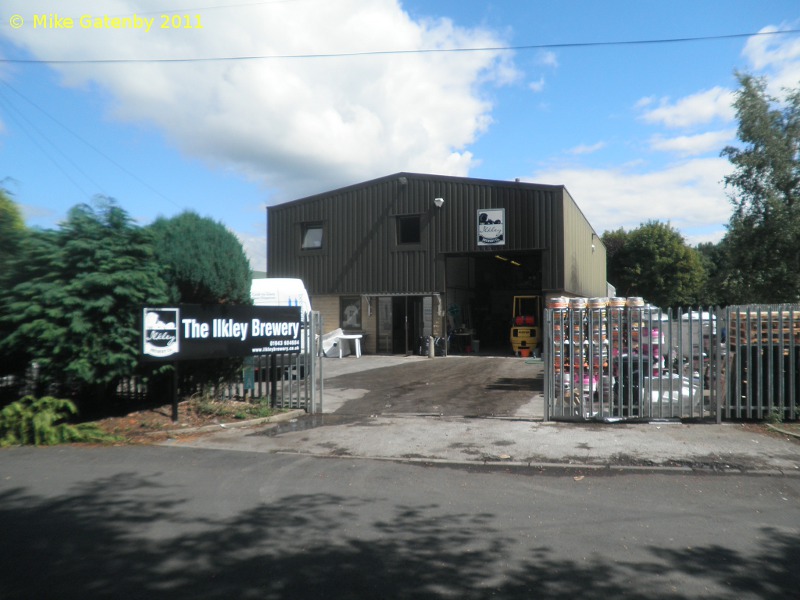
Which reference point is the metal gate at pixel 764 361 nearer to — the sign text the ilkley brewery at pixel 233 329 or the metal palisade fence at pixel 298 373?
the metal palisade fence at pixel 298 373

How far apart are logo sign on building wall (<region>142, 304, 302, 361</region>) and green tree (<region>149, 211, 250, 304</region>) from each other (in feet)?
1.76

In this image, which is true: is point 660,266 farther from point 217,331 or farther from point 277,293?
point 217,331

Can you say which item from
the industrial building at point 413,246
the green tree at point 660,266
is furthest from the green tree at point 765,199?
the green tree at point 660,266

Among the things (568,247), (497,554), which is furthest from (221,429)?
(568,247)

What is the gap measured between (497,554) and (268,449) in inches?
190

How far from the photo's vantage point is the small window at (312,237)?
3062cm

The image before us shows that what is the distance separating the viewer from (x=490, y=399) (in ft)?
44.7

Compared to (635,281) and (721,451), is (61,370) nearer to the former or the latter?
(721,451)

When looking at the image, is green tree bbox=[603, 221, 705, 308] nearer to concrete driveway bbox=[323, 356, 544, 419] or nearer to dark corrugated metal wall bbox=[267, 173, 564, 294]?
dark corrugated metal wall bbox=[267, 173, 564, 294]

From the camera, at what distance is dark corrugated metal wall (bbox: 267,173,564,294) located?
86.7 feet

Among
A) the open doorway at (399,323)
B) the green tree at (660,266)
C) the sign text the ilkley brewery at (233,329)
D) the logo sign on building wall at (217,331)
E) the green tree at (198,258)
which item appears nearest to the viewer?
the logo sign on building wall at (217,331)

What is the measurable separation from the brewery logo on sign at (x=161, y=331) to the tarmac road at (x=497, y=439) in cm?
141

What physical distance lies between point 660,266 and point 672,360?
160 feet

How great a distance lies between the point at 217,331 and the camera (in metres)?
10.8
